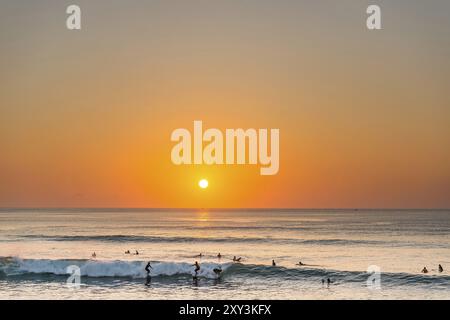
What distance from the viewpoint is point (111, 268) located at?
1543 inches

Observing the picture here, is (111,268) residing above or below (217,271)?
above

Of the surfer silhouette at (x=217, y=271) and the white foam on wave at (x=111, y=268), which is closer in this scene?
the white foam on wave at (x=111, y=268)

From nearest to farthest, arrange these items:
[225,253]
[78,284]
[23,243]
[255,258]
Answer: [78,284]
[255,258]
[225,253]
[23,243]

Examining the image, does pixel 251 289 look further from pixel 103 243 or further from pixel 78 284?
pixel 103 243

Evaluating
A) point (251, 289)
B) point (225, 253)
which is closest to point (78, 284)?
point (251, 289)

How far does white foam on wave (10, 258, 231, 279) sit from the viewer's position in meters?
38.7

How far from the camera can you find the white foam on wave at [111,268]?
1524 inches

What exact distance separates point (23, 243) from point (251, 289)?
48412 mm

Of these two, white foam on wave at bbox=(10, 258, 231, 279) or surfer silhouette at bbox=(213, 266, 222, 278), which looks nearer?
white foam on wave at bbox=(10, 258, 231, 279)

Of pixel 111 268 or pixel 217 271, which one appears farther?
pixel 217 271
